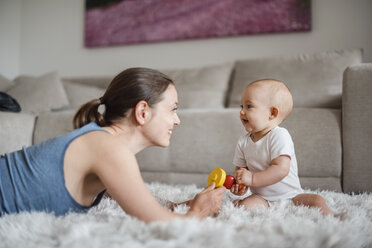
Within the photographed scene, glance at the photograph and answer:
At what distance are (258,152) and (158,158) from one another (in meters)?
0.70

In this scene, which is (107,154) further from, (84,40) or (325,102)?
(84,40)

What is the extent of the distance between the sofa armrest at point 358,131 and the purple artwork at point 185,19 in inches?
47.6

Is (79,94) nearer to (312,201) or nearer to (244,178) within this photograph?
(244,178)

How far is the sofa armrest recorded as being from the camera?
137cm

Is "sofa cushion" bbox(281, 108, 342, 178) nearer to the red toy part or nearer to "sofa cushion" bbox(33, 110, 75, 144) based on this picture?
the red toy part

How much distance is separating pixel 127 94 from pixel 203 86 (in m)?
1.40

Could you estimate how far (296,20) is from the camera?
8.16 ft

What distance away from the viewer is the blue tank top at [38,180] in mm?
834

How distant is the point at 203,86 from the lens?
2.29m

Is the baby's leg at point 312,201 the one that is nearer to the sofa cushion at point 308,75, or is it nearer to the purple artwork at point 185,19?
the sofa cushion at point 308,75

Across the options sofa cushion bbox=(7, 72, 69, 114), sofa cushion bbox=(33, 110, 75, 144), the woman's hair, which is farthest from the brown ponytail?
sofa cushion bbox=(7, 72, 69, 114)

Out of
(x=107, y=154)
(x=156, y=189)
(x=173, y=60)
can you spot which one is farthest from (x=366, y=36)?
(x=107, y=154)

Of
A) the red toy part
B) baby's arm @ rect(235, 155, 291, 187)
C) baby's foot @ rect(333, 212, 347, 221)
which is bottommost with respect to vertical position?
baby's foot @ rect(333, 212, 347, 221)

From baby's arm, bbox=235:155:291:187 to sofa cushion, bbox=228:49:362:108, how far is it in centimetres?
96
